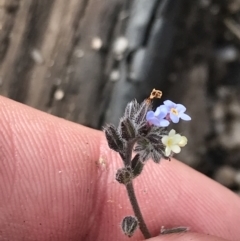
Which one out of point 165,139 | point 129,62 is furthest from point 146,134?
point 129,62

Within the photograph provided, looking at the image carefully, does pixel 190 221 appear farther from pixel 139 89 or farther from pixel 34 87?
pixel 34 87

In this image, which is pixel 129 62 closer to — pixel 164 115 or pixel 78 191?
pixel 78 191

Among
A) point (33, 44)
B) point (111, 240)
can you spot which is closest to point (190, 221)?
point (111, 240)

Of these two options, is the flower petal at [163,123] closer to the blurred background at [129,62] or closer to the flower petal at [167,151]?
the flower petal at [167,151]

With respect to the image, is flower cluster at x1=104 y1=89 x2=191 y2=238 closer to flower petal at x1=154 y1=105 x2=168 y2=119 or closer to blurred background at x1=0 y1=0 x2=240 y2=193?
flower petal at x1=154 y1=105 x2=168 y2=119

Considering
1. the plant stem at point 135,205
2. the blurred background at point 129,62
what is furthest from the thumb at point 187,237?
the blurred background at point 129,62
